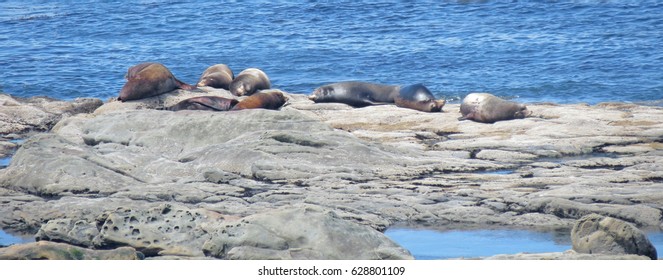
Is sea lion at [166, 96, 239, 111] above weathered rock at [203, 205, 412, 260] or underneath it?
underneath

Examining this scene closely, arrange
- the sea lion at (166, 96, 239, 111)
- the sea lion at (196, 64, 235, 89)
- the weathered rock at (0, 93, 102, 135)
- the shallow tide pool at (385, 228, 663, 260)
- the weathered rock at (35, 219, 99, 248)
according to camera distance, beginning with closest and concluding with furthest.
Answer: the shallow tide pool at (385, 228, 663, 260), the weathered rock at (35, 219, 99, 248), the sea lion at (166, 96, 239, 111), the weathered rock at (0, 93, 102, 135), the sea lion at (196, 64, 235, 89)

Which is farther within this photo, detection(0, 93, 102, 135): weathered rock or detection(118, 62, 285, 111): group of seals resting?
detection(0, 93, 102, 135): weathered rock

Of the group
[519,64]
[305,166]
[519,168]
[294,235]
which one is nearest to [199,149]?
[305,166]

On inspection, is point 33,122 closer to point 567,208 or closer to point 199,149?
point 199,149

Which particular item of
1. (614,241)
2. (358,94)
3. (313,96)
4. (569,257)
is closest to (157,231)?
(569,257)

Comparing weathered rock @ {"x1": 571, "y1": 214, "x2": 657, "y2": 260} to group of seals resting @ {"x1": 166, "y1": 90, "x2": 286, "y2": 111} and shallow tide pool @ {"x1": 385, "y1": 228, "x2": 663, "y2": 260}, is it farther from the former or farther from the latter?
group of seals resting @ {"x1": 166, "y1": 90, "x2": 286, "y2": 111}

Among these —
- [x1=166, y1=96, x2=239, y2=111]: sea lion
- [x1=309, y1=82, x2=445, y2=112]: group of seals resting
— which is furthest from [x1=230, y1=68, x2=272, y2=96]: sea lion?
[x1=166, y1=96, x2=239, y2=111]: sea lion

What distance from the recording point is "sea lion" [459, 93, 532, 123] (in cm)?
1462

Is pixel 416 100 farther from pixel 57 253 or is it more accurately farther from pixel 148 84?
pixel 57 253

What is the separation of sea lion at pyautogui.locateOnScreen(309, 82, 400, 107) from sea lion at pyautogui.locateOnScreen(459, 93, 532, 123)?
1980mm

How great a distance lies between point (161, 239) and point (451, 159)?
4415 millimetres

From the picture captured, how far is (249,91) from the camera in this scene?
1706 centimetres

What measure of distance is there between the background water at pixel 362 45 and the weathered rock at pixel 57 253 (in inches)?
520

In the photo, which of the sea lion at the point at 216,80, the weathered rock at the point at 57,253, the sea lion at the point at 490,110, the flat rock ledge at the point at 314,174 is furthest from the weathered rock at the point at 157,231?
the sea lion at the point at 216,80
